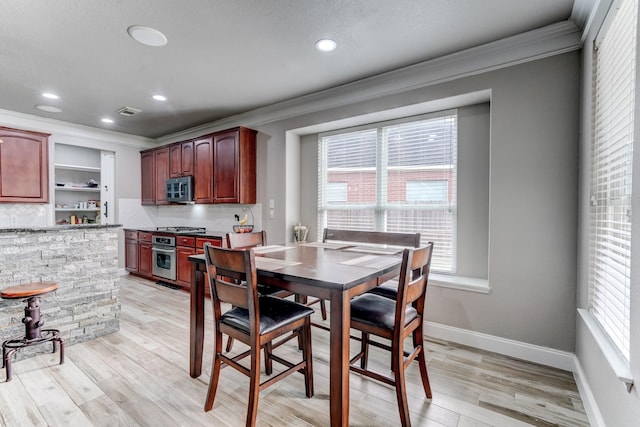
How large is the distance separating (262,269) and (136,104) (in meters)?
3.44

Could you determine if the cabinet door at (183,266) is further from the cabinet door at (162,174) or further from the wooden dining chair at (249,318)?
the wooden dining chair at (249,318)

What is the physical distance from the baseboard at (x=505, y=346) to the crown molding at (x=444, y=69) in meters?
2.24

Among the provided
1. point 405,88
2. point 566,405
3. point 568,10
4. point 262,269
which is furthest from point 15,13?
point 566,405

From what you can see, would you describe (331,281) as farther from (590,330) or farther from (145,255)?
(145,255)

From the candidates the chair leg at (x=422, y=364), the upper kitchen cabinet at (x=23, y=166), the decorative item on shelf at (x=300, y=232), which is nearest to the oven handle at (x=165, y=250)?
the upper kitchen cabinet at (x=23, y=166)

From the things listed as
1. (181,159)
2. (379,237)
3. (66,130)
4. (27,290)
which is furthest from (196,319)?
(66,130)

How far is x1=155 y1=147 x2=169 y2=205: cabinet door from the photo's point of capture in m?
5.21

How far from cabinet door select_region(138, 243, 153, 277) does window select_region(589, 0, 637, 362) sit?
538 cm

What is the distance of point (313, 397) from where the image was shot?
1930 mm

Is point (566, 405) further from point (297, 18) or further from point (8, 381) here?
point (8, 381)

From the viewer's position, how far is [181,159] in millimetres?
4938

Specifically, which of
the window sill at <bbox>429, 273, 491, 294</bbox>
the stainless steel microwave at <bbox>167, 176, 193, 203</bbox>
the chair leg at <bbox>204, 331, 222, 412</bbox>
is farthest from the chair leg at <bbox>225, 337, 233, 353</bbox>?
the stainless steel microwave at <bbox>167, 176, 193, 203</bbox>

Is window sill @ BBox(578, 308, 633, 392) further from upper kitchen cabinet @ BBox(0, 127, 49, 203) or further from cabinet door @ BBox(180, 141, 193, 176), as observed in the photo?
upper kitchen cabinet @ BBox(0, 127, 49, 203)

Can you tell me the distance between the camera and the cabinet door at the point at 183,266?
172 inches
